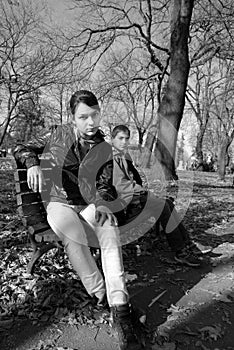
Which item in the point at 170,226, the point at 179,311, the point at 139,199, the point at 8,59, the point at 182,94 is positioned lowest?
the point at 179,311

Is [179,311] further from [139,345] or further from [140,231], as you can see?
[140,231]

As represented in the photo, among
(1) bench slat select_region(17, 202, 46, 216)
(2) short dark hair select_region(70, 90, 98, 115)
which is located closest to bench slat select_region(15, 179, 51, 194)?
(1) bench slat select_region(17, 202, 46, 216)

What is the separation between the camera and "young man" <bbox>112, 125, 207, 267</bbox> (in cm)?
318

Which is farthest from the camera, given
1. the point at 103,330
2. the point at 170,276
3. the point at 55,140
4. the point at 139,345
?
the point at 170,276

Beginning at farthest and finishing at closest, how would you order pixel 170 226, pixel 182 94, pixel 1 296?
pixel 182 94 < pixel 170 226 < pixel 1 296

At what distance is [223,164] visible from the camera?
14.1m

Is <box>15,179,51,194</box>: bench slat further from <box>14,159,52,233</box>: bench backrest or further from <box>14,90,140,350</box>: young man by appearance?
<box>14,90,140,350</box>: young man

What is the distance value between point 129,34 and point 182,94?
574 cm

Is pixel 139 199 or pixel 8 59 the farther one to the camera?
pixel 8 59

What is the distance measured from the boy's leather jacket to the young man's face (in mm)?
84

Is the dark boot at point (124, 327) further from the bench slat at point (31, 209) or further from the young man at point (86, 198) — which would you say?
the bench slat at point (31, 209)

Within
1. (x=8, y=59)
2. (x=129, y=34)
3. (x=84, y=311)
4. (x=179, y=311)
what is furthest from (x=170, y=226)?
(x=8, y=59)

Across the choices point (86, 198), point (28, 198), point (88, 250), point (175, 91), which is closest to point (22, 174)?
point (28, 198)

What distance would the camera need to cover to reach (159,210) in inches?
129
